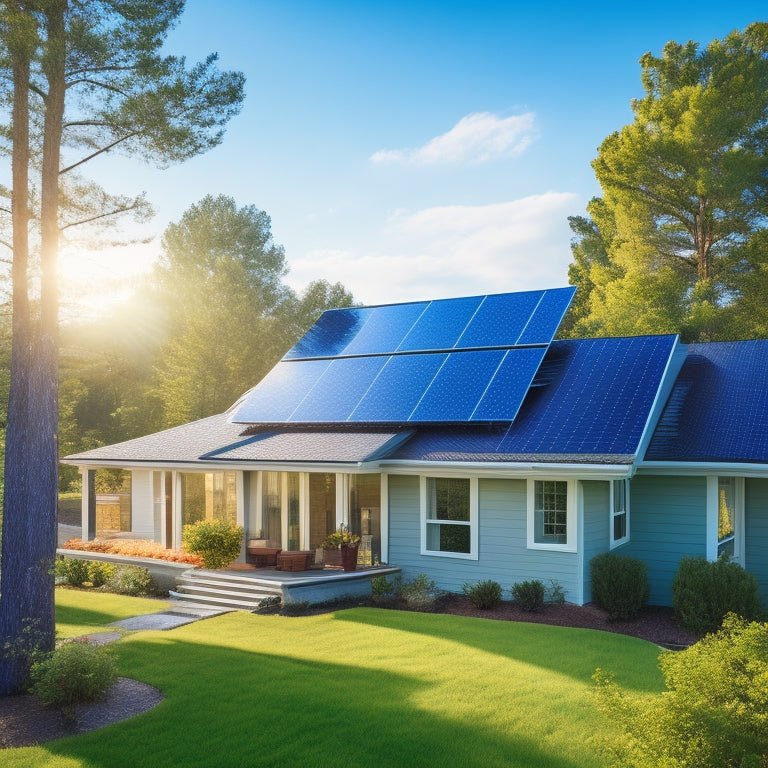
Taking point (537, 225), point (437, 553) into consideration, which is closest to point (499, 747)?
point (437, 553)

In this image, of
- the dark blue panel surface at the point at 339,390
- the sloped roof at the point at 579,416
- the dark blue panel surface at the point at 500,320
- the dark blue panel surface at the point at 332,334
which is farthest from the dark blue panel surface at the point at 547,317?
the dark blue panel surface at the point at 332,334

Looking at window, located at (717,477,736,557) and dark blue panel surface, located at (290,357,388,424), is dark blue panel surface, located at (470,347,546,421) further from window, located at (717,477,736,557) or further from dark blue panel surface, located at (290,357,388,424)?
window, located at (717,477,736,557)

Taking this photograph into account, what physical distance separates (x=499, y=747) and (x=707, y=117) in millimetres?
23647

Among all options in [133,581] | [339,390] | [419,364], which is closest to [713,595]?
[419,364]

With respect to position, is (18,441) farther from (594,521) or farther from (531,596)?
(594,521)

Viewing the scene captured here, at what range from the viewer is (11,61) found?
9.38 metres

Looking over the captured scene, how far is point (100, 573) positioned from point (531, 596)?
9.61 metres

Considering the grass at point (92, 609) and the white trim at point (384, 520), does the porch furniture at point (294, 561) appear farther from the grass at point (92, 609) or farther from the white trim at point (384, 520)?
the grass at point (92, 609)

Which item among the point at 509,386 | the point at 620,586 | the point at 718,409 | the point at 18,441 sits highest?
the point at 509,386

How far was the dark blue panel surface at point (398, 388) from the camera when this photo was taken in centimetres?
1527

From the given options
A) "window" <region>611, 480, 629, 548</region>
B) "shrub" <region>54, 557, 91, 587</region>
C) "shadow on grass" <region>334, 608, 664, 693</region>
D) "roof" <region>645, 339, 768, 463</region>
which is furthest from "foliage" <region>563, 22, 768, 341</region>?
"shrub" <region>54, 557, 91, 587</region>

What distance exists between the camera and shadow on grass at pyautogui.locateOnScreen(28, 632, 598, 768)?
6363mm

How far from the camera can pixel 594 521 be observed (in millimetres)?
12586

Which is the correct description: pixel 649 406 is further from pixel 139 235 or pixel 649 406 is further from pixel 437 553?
pixel 139 235
